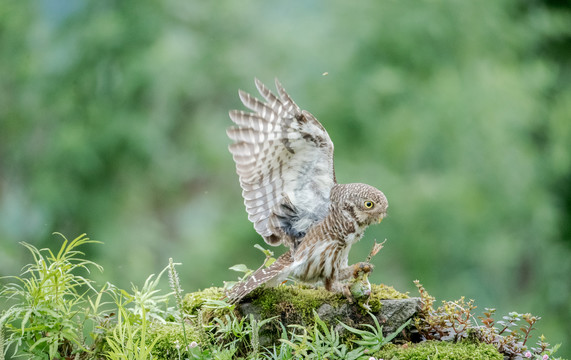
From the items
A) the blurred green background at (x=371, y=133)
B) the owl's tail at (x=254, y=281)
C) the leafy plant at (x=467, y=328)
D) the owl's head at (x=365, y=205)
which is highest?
the blurred green background at (x=371, y=133)

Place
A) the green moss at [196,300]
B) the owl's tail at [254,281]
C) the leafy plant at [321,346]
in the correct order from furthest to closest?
the green moss at [196,300] < the owl's tail at [254,281] < the leafy plant at [321,346]

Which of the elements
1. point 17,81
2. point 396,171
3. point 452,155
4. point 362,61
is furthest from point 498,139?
point 17,81

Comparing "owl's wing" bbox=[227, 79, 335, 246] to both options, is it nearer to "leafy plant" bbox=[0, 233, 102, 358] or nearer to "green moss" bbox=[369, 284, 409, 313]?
"green moss" bbox=[369, 284, 409, 313]

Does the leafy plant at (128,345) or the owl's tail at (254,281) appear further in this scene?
the owl's tail at (254,281)

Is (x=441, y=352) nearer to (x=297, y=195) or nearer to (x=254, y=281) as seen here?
(x=254, y=281)

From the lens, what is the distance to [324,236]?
4012 millimetres

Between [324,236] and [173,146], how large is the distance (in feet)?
22.6

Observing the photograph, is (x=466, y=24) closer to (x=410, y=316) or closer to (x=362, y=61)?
(x=362, y=61)

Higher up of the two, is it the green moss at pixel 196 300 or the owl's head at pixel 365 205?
the owl's head at pixel 365 205

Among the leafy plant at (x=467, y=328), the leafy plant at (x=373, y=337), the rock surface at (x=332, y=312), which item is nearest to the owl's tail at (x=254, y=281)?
the rock surface at (x=332, y=312)

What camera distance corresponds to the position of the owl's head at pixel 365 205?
3.93 meters

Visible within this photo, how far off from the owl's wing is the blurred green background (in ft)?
13.2

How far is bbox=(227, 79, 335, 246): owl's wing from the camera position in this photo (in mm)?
3982

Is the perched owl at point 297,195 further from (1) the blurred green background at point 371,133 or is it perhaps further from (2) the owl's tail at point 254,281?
(1) the blurred green background at point 371,133
